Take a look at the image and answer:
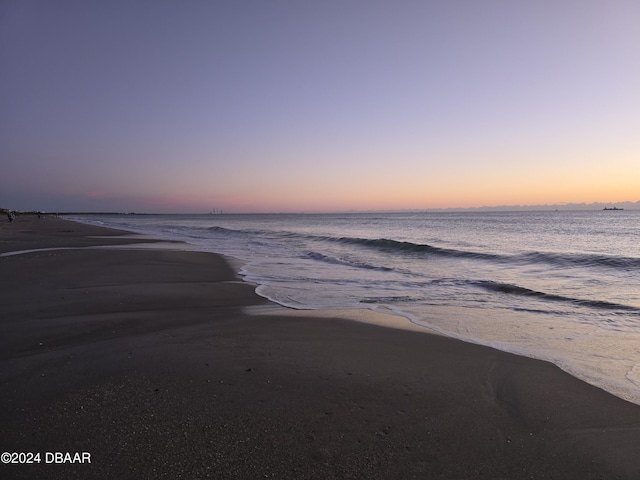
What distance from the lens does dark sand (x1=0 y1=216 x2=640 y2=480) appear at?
9.21 ft

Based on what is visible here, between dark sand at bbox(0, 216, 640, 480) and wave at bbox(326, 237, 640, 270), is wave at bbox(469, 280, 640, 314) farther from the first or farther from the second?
wave at bbox(326, 237, 640, 270)

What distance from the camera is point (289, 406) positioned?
3629 mm

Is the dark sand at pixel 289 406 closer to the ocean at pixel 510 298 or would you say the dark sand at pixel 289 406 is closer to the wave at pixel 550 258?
the ocean at pixel 510 298

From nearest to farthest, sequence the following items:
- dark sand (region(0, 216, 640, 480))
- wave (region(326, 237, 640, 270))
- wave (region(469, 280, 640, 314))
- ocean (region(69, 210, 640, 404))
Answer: dark sand (region(0, 216, 640, 480)) < ocean (region(69, 210, 640, 404)) < wave (region(469, 280, 640, 314)) < wave (region(326, 237, 640, 270))

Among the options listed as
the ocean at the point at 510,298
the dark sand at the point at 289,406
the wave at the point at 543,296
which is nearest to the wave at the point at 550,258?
the ocean at the point at 510,298

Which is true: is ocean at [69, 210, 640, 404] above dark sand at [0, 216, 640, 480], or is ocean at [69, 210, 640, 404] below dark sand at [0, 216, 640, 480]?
below

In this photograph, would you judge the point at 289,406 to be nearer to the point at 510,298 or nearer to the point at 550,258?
the point at 510,298

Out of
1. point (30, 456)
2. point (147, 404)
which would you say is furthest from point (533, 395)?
point (30, 456)

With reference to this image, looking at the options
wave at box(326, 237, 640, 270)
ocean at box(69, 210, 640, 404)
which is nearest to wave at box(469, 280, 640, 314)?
ocean at box(69, 210, 640, 404)

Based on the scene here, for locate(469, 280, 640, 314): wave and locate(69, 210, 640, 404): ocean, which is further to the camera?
locate(469, 280, 640, 314): wave

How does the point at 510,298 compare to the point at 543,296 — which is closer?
the point at 510,298

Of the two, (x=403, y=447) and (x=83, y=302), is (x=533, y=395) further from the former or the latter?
(x=83, y=302)

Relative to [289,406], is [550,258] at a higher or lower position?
lower

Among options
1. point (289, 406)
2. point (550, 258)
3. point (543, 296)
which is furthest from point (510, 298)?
point (550, 258)
